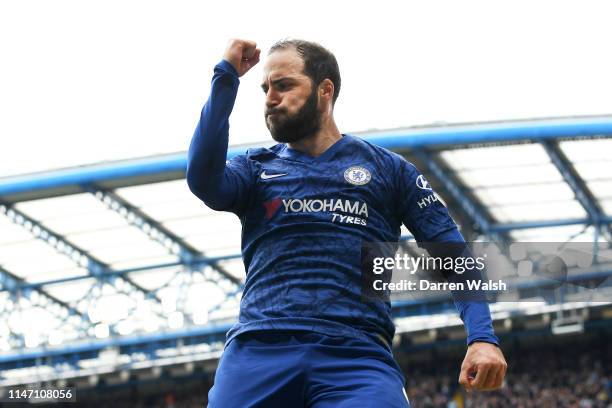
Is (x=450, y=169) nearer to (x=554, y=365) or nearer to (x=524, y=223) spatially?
(x=524, y=223)

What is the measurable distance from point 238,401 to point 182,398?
32028mm

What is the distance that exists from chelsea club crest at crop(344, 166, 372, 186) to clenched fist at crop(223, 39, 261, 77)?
19.5 inches

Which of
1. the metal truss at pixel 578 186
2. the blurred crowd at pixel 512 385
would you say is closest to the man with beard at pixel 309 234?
the metal truss at pixel 578 186

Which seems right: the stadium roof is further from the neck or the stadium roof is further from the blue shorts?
the blue shorts

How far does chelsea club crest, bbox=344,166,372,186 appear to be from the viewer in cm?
351

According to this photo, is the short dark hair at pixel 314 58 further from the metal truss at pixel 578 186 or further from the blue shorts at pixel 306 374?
the metal truss at pixel 578 186

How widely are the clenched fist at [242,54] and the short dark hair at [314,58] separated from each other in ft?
0.60

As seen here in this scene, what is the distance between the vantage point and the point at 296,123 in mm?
3479

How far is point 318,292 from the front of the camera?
3271mm

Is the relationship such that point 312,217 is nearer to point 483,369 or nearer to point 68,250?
point 483,369

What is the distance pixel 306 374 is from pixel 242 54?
1045mm

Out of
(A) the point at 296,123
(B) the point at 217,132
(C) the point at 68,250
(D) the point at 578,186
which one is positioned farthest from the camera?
(C) the point at 68,250

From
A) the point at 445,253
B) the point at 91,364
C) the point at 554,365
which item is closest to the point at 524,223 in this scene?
the point at 554,365

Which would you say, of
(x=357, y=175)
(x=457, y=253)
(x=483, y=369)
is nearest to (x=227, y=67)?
(x=357, y=175)
